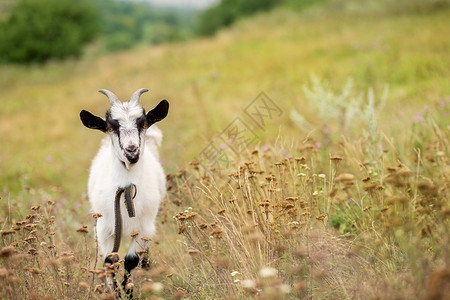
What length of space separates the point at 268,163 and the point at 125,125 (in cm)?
188

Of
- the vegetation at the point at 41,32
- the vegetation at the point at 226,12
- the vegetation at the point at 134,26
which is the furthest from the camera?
the vegetation at the point at 134,26

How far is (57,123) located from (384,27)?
1217 cm

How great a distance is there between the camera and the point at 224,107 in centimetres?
1015

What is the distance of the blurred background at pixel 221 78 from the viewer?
321 inches

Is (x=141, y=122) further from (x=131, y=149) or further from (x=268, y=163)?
(x=268, y=163)

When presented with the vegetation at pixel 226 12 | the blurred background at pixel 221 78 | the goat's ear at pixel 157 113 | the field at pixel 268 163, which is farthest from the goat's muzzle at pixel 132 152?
the vegetation at pixel 226 12

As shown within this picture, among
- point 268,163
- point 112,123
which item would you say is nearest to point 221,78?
point 268,163

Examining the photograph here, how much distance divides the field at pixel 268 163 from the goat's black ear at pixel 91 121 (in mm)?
758

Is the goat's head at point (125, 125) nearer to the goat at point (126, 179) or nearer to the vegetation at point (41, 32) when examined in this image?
the goat at point (126, 179)

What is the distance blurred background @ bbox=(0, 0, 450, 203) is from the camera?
321 inches

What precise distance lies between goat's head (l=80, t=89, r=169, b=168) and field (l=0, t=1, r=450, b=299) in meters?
0.62

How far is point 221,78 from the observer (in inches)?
542

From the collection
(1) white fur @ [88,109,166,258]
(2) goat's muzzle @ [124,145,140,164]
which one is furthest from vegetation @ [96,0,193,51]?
(2) goat's muzzle @ [124,145,140,164]

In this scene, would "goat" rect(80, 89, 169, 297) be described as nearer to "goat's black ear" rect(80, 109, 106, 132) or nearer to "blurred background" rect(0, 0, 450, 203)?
"goat's black ear" rect(80, 109, 106, 132)
